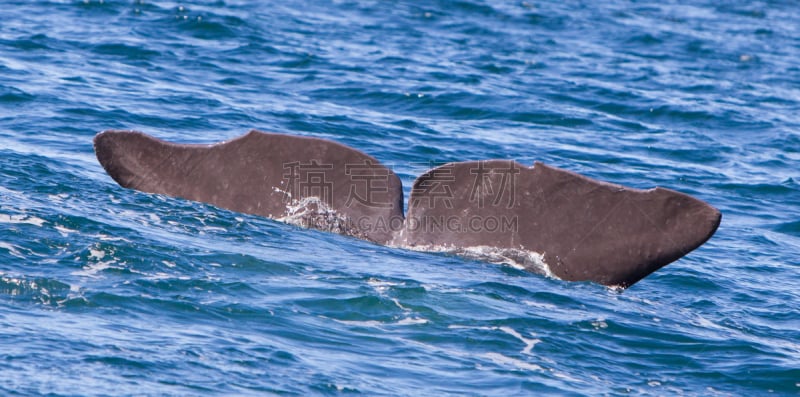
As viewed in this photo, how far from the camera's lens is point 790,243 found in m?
12.3

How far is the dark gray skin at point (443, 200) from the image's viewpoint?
24.9ft

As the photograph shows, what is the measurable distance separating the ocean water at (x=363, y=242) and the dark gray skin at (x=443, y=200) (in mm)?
241

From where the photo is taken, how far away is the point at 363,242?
877 centimetres

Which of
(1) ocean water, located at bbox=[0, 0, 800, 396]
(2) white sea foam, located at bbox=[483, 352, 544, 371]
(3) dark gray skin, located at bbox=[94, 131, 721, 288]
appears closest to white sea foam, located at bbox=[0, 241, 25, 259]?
(1) ocean water, located at bbox=[0, 0, 800, 396]

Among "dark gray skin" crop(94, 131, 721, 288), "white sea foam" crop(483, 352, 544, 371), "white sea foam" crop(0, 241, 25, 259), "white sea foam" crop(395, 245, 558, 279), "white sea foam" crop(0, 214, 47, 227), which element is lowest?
"white sea foam" crop(483, 352, 544, 371)

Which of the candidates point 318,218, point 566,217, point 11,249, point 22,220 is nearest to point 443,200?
point 566,217

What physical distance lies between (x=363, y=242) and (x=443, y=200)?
964 mm

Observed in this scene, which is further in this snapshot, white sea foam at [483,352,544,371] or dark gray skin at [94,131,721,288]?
dark gray skin at [94,131,721,288]

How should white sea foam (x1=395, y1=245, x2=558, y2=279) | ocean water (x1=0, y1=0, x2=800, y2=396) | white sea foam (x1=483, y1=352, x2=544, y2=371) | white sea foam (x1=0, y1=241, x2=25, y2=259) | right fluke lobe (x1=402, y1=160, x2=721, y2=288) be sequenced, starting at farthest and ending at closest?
white sea foam (x1=395, y1=245, x2=558, y2=279), white sea foam (x1=0, y1=241, x2=25, y2=259), right fluke lobe (x1=402, y1=160, x2=721, y2=288), white sea foam (x1=483, y1=352, x2=544, y2=371), ocean water (x1=0, y1=0, x2=800, y2=396)

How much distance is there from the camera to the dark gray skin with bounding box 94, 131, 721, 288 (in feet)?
24.9

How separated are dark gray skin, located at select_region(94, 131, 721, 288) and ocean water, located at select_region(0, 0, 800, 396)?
241 mm

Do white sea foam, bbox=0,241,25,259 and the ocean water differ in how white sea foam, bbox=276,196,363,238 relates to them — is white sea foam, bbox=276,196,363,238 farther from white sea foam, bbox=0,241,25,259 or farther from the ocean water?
white sea foam, bbox=0,241,25,259

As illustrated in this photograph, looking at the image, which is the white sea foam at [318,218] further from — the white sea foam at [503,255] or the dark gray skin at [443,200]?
the white sea foam at [503,255]

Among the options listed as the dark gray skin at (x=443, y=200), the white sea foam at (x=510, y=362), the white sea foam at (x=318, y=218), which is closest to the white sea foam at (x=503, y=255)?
the dark gray skin at (x=443, y=200)
